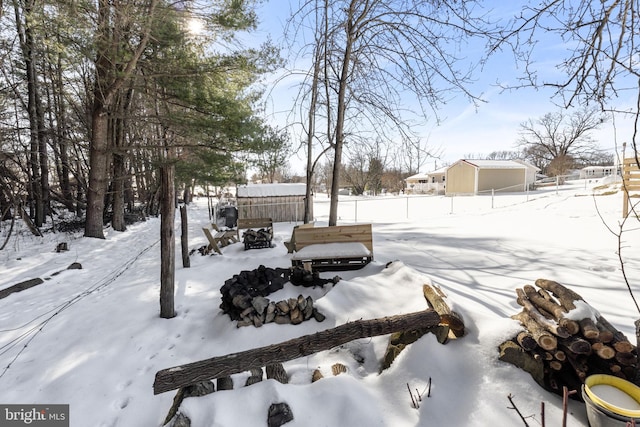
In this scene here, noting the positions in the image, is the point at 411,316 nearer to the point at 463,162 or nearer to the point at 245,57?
the point at 245,57

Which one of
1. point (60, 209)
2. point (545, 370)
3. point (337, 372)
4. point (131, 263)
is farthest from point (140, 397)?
point (60, 209)

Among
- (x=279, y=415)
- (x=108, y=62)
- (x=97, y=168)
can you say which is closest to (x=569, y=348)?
(x=279, y=415)

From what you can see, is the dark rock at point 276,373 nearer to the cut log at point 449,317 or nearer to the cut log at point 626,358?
the cut log at point 449,317

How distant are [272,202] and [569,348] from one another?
14.2m

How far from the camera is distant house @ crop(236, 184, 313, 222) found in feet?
49.8

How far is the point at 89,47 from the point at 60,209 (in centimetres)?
1572

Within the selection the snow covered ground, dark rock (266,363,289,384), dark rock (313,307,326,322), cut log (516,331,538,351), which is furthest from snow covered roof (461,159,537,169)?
dark rock (266,363,289,384)

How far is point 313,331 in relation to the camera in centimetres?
358

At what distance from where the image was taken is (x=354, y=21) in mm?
6242

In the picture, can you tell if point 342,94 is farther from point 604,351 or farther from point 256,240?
point 604,351

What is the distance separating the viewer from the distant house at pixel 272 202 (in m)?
15.2

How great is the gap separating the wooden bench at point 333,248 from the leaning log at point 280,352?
258 centimetres

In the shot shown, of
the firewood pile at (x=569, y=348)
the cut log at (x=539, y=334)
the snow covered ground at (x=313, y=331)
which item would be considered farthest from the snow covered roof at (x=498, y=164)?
the firewood pile at (x=569, y=348)

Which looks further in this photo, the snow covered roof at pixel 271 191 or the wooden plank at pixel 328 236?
the snow covered roof at pixel 271 191
